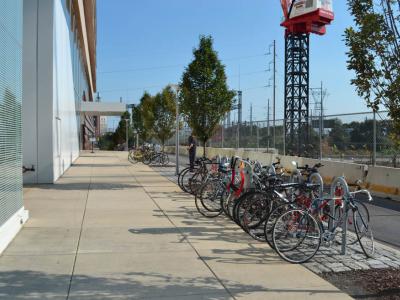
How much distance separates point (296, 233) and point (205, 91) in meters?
12.5

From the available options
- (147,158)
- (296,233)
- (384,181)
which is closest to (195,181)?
(384,181)

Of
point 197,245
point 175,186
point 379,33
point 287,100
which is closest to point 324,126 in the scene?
point 175,186

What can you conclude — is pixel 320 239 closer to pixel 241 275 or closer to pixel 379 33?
pixel 241 275

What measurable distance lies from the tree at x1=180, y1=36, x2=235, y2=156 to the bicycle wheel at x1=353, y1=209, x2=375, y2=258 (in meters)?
11.6

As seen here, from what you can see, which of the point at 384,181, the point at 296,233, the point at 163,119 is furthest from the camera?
the point at 163,119

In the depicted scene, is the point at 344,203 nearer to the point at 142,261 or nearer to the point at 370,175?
the point at 142,261

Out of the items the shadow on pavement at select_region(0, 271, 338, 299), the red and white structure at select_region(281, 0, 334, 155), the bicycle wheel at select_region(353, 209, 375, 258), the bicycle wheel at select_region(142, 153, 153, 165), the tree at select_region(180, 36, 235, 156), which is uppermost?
the red and white structure at select_region(281, 0, 334, 155)

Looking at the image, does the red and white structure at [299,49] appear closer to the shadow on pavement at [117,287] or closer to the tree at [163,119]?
the tree at [163,119]

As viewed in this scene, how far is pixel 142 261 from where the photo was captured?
633 cm

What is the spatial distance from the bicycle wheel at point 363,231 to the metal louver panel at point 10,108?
4756 mm

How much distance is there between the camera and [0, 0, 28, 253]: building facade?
23.8 ft

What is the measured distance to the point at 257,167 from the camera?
35.1 feet

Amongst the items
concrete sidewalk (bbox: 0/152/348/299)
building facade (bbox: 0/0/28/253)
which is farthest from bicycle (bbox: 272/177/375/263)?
building facade (bbox: 0/0/28/253)

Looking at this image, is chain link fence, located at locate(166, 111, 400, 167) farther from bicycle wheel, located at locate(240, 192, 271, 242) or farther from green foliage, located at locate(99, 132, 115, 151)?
green foliage, located at locate(99, 132, 115, 151)
